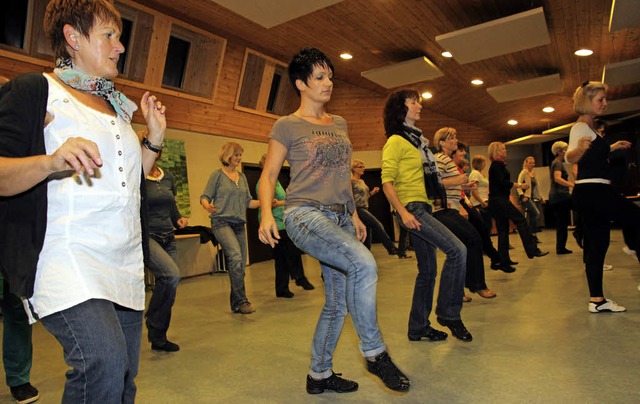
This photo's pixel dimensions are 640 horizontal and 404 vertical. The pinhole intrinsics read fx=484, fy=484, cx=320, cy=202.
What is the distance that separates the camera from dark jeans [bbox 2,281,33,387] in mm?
2590

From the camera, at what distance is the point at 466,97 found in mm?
11438

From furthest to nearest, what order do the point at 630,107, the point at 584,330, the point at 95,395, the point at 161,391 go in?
the point at 630,107, the point at 584,330, the point at 161,391, the point at 95,395

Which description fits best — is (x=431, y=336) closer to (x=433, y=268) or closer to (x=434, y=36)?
(x=433, y=268)

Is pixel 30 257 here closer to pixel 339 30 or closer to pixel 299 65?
pixel 299 65

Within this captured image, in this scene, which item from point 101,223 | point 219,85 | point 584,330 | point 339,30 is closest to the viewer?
point 101,223

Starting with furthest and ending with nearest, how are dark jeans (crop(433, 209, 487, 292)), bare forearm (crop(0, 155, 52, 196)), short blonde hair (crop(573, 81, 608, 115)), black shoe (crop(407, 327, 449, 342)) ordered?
dark jeans (crop(433, 209, 487, 292)) → short blonde hair (crop(573, 81, 608, 115)) → black shoe (crop(407, 327, 449, 342)) → bare forearm (crop(0, 155, 52, 196))

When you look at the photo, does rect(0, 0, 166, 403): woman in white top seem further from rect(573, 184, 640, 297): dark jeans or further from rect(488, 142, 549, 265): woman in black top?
rect(488, 142, 549, 265): woman in black top

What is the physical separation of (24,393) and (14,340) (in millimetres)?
285

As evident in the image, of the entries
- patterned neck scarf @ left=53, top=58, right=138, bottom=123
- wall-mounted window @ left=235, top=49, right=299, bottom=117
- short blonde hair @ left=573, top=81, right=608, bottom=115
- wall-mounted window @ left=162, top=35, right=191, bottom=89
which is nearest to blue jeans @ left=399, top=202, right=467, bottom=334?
short blonde hair @ left=573, top=81, right=608, bottom=115

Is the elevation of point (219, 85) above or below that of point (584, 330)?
above

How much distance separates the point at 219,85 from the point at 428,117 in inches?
266

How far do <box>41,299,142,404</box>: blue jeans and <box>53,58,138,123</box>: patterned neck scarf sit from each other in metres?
0.59

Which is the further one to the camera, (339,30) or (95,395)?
(339,30)

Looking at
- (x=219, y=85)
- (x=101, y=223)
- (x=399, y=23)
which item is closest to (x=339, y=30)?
(x=399, y=23)
